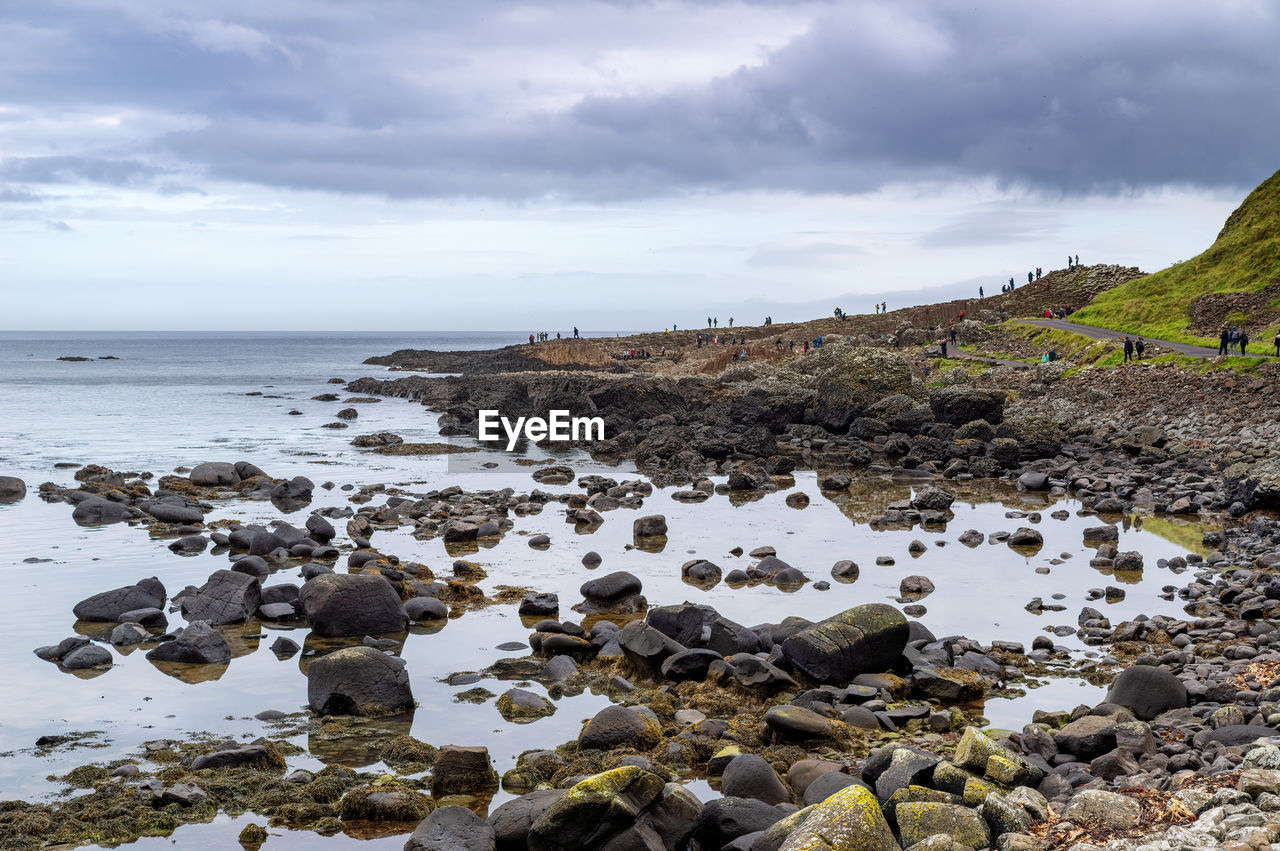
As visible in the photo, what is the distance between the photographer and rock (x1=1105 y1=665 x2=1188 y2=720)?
12844 mm

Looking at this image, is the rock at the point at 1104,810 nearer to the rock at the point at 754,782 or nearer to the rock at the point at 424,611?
the rock at the point at 754,782

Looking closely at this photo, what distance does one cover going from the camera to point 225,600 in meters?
18.6

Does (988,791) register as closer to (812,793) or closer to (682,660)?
(812,793)

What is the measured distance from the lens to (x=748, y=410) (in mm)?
50594

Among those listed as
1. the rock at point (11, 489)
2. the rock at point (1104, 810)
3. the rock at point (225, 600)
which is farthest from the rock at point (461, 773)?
the rock at point (11, 489)

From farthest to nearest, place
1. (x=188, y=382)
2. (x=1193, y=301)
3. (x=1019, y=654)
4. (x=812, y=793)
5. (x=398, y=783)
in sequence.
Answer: (x=188, y=382) → (x=1193, y=301) → (x=1019, y=654) → (x=398, y=783) → (x=812, y=793)

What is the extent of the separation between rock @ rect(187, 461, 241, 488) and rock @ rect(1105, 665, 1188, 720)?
99.6 ft

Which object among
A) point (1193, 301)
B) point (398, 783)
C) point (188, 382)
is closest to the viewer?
point (398, 783)

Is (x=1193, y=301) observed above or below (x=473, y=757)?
above

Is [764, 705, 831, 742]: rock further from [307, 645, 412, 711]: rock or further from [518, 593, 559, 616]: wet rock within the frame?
[518, 593, 559, 616]: wet rock

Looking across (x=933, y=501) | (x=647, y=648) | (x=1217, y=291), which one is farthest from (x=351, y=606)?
(x=1217, y=291)

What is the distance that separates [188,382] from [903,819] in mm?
110996

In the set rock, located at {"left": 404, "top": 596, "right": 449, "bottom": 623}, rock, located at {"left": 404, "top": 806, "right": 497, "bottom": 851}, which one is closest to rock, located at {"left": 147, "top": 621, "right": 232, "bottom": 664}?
rock, located at {"left": 404, "top": 596, "right": 449, "bottom": 623}

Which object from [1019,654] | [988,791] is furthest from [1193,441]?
[988,791]
